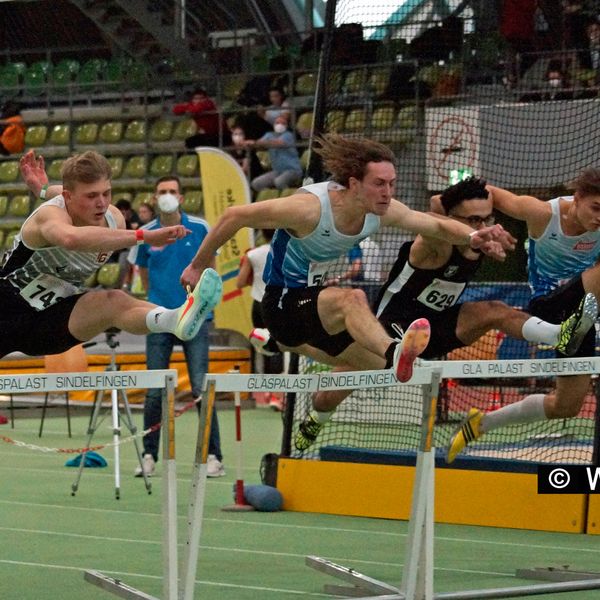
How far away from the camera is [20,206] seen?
86.9ft

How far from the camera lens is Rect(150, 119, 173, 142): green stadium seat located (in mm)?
25177

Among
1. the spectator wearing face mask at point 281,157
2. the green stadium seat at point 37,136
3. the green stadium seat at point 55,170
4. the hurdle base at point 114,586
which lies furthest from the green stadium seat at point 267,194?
the hurdle base at point 114,586

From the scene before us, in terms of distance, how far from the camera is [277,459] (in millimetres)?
11000

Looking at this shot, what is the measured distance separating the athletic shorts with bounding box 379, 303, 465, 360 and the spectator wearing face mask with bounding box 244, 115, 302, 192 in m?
12.9

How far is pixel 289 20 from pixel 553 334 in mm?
18818

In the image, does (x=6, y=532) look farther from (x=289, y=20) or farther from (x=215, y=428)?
(x=289, y=20)

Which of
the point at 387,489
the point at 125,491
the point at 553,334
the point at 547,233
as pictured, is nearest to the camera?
the point at 553,334

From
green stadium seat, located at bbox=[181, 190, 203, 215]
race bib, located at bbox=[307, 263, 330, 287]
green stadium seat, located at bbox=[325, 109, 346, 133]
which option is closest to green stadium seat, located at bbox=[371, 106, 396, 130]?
green stadium seat, located at bbox=[325, 109, 346, 133]

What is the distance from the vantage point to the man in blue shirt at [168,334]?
11672 millimetres

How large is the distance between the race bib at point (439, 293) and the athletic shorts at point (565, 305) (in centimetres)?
58

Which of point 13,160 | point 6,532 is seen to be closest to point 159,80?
point 13,160

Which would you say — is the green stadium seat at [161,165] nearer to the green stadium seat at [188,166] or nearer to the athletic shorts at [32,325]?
the green stadium seat at [188,166]

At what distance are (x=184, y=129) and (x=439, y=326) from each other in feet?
55.5

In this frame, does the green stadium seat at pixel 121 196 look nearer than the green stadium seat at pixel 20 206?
Yes
